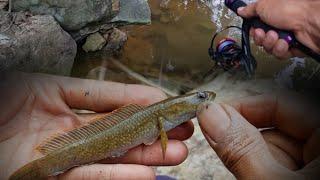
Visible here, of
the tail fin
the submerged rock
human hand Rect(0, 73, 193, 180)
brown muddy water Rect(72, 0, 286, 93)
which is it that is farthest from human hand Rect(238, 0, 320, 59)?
the submerged rock

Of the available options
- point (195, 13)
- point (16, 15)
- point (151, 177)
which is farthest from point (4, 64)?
point (195, 13)

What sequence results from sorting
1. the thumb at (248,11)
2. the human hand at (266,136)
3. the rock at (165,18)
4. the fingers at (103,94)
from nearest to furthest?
the human hand at (266,136)
the fingers at (103,94)
the thumb at (248,11)
the rock at (165,18)

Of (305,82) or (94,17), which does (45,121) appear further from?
(305,82)

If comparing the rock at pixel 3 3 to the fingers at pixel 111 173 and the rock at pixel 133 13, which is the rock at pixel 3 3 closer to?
the rock at pixel 133 13

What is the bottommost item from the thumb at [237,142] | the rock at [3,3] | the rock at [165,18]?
the rock at [165,18]

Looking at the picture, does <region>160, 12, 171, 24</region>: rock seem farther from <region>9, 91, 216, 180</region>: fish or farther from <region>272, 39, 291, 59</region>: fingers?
<region>9, 91, 216, 180</region>: fish

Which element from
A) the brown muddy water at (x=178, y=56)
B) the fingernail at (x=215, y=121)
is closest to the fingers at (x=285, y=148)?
the fingernail at (x=215, y=121)

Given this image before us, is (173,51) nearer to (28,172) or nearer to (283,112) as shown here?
(283,112)
